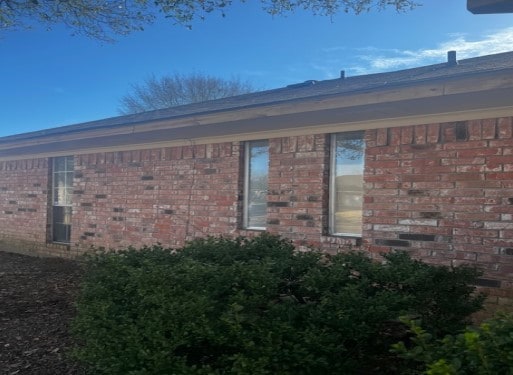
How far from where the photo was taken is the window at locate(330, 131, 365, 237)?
6.29m

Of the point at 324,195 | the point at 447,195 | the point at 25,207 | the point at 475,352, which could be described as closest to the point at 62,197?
the point at 25,207

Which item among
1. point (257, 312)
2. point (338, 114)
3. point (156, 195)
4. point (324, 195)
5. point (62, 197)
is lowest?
point (257, 312)

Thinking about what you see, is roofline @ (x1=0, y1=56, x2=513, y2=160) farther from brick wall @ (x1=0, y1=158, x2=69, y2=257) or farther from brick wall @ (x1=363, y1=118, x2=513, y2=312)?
brick wall @ (x1=0, y1=158, x2=69, y2=257)

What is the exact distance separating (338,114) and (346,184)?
993 millimetres

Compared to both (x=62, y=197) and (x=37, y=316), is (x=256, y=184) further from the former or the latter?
(x=62, y=197)

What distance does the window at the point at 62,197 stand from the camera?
10.8 meters

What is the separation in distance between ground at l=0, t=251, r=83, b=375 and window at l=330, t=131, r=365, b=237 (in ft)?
11.1

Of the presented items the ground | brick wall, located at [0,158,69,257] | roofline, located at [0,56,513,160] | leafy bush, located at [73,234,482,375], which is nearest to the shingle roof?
roofline, located at [0,56,513,160]

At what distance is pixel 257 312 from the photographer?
319 cm

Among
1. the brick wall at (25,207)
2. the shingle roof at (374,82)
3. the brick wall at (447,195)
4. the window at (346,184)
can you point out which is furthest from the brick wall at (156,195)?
the brick wall at (447,195)

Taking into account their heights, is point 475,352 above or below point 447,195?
below

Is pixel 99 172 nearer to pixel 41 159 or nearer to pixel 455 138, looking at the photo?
pixel 41 159

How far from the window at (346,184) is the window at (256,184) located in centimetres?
113

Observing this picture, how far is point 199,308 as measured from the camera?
2.96 meters
